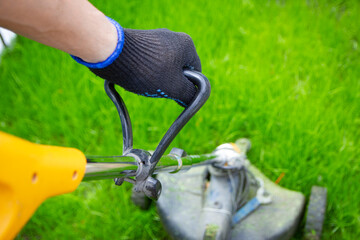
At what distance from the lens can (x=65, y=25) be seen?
65cm

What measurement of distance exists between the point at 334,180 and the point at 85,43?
1.26m

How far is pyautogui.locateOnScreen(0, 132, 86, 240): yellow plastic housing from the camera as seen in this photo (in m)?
0.44

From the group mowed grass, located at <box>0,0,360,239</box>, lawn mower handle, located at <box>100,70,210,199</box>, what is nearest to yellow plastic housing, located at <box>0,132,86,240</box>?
lawn mower handle, located at <box>100,70,210,199</box>

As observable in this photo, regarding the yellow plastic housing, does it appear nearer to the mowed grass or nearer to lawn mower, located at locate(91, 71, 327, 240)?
lawn mower, located at locate(91, 71, 327, 240)

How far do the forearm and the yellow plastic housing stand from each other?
9.9 inches

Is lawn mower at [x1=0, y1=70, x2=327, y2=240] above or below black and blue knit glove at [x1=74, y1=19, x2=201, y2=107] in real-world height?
below

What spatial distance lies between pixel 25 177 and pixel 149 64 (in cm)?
43

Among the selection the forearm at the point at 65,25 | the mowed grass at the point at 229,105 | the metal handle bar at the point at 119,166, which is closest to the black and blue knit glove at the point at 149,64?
the forearm at the point at 65,25

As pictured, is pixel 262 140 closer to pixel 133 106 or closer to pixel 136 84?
pixel 133 106

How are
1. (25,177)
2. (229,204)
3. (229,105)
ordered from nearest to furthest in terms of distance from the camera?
(25,177), (229,204), (229,105)

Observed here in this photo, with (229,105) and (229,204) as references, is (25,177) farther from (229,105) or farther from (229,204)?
(229,105)

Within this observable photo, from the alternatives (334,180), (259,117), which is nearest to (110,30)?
(259,117)

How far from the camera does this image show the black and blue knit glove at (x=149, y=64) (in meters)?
0.78

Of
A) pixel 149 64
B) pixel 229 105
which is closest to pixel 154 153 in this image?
pixel 149 64
